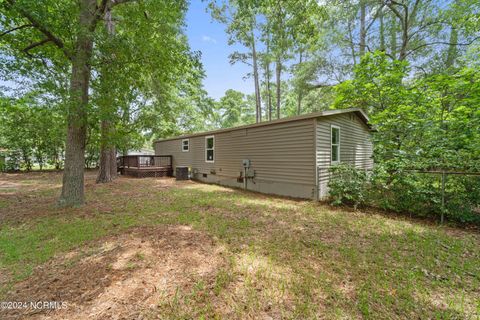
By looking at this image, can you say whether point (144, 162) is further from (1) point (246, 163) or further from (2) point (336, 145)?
(2) point (336, 145)

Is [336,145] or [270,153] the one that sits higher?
[336,145]

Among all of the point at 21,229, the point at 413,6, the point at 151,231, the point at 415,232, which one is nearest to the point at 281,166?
the point at 415,232

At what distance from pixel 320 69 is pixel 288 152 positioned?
31.5 ft

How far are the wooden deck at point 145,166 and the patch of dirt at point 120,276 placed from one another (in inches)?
405

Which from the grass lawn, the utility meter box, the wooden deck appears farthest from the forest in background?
the utility meter box

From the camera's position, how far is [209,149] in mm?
11211

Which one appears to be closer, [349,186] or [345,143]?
[349,186]

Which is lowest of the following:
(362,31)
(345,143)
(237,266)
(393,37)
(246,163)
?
(237,266)

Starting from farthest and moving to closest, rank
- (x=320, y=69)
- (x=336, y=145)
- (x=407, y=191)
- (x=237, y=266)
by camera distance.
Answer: (x=320, y=69) < (x=336, y=145) < (x=407, y=191) < (x=237, y=266)

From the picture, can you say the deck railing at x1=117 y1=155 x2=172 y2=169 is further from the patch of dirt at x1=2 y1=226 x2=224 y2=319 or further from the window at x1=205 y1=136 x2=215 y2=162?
the patch of dirt at x1=2 y1=226 x2=224 y2=319

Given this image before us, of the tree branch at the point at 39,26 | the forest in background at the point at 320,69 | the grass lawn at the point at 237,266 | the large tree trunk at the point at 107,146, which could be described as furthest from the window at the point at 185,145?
the grass lawn at the point at 237,266

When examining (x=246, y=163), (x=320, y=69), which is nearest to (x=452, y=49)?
(x=320, y=69)

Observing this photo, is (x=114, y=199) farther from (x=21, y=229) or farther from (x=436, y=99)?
(x=436, y=99)

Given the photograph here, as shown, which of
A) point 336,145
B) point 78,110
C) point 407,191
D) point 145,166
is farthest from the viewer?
point 145,166
